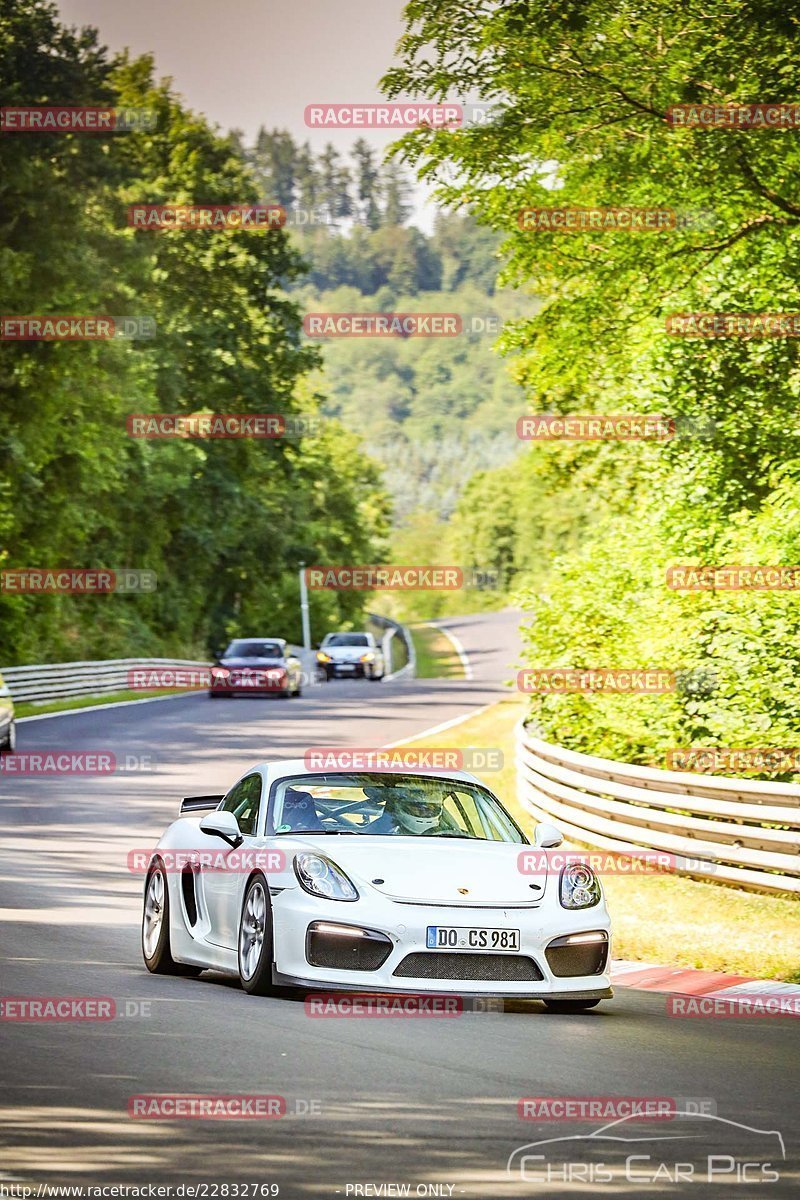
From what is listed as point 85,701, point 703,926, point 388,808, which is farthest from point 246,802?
point 85,701

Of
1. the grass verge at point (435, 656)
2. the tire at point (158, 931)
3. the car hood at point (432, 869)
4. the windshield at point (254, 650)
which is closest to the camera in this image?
the car hood at point (432, 869)

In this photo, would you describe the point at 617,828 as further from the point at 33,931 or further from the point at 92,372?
the point at 92,372

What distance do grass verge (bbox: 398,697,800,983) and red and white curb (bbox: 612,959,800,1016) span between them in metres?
0.19

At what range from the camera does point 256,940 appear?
10.0 meters

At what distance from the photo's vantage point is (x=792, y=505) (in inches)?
767

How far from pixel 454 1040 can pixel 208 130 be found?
68056 mm

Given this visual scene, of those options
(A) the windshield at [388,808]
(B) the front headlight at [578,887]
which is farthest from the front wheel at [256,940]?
(B) the front headlight at [578,887]

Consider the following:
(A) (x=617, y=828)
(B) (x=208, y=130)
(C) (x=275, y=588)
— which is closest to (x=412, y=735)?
(A) (x=617, y=828)

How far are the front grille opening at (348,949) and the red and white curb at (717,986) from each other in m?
2.34

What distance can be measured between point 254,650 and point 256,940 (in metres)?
41.0

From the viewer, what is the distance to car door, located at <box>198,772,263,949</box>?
1037 cm

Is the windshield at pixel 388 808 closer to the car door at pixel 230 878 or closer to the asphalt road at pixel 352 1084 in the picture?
the car door at pixel 230 878

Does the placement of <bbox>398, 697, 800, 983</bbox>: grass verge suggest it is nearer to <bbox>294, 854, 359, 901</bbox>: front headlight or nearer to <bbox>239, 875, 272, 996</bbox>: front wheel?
<bbox>294, 854, 359, 901</bbox>: front headlight

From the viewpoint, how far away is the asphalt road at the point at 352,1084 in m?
6.00
